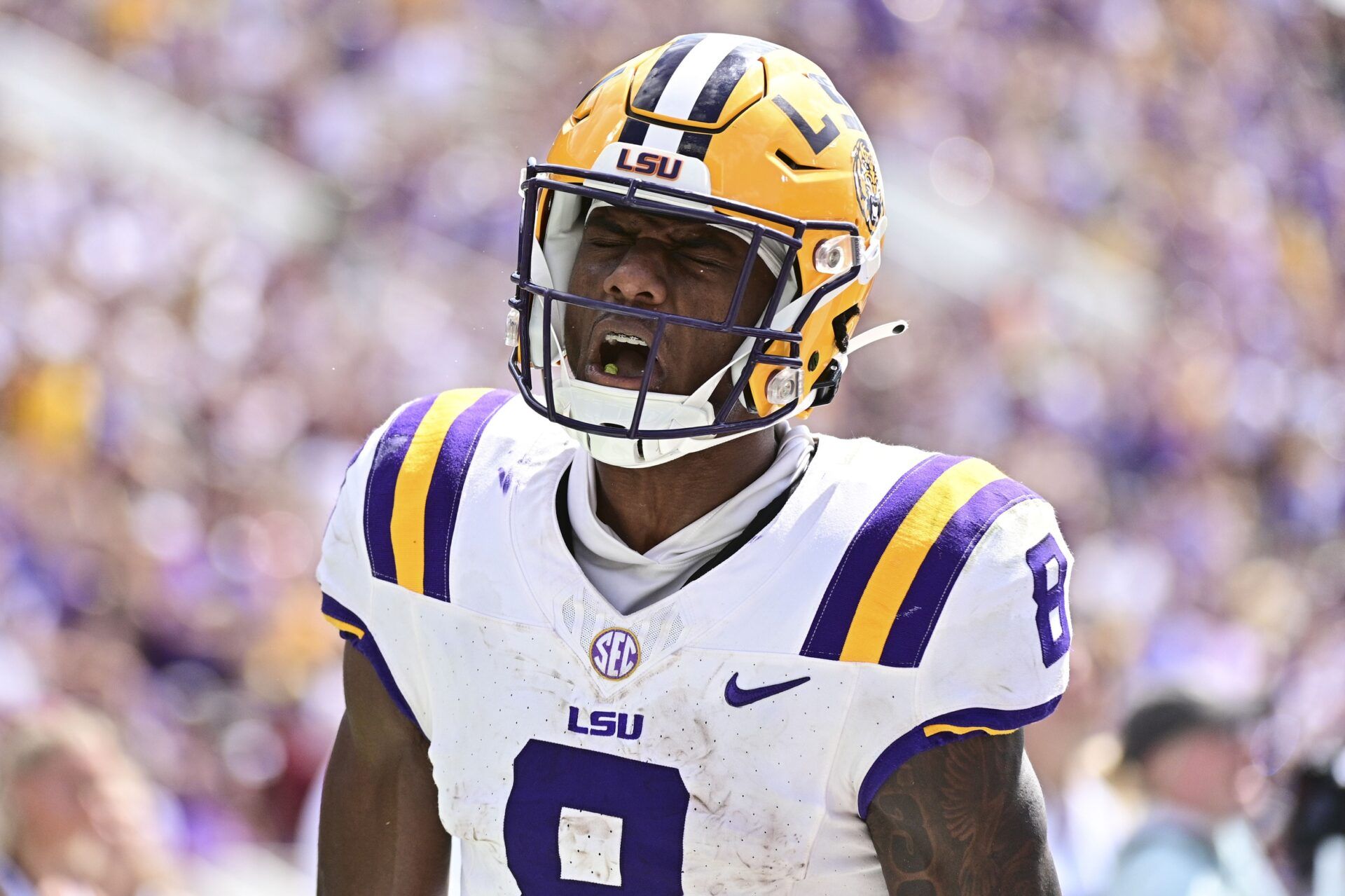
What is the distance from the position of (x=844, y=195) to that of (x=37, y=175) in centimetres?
686

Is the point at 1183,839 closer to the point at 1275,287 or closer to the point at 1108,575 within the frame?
the point at 1108,575

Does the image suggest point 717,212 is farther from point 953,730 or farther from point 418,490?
point 953,730

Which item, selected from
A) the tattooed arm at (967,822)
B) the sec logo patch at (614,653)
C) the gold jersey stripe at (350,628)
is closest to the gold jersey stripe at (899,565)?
the tattooed arm at (967,822)

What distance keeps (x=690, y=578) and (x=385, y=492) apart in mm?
392

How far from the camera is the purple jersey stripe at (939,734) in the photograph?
170 cm

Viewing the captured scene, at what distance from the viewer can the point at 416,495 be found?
78.3 inches

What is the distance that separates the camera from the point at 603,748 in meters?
1.81

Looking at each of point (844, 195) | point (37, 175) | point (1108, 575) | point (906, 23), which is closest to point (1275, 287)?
point (906, 23)

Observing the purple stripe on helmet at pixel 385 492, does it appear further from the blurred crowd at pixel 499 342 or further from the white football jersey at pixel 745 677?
the blurred crowd at pixel 499 342

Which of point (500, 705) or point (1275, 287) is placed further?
point (1275, 287)

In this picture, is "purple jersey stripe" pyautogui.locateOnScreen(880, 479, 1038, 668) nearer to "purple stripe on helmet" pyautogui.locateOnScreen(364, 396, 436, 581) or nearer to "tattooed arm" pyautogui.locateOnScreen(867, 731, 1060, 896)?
"tattooed arm" pyautogui.locateOnScreen(867, 731, 1060, 896)

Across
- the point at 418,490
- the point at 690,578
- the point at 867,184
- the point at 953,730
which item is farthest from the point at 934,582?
the point at 418,490

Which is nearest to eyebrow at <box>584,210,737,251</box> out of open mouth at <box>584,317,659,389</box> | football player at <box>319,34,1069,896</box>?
football player at <box>319,34,1069,896</box>

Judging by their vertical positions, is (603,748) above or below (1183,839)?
above
